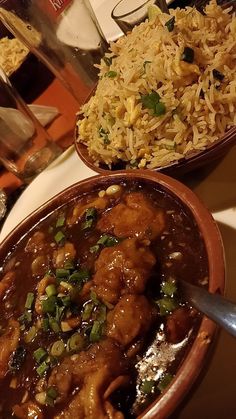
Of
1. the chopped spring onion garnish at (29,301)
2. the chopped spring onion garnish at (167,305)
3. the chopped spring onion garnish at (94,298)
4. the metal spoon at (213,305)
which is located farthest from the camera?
the chopped spring onion garnish at (29,301)

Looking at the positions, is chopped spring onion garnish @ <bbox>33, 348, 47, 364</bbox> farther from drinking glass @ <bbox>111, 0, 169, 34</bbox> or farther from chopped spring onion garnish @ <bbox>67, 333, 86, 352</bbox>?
drinking glass @ <bbox>111, 0, 169, 34</bbox>

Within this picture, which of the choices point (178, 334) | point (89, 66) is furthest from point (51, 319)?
point (89, 66)

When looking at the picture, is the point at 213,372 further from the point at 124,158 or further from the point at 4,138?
the point at 4,138

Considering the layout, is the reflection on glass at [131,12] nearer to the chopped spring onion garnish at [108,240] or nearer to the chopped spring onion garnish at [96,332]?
the chopped spring onion garnish at [108,240]

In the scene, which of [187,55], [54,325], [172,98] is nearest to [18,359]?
[54,325]

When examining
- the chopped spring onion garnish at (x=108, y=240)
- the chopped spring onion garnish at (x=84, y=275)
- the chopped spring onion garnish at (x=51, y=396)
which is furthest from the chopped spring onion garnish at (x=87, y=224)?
the chopped spring onion garnish at (x=51, y=396)

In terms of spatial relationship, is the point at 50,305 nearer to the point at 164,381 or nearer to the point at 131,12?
the point at 164,381
